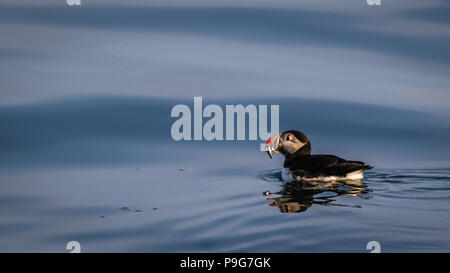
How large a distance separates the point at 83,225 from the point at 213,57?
481 cm

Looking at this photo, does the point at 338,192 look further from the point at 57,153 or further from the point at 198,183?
the point at 57,153

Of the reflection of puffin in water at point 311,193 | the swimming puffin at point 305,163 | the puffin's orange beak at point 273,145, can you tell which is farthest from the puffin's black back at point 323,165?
the puffin's orange beak at point 273,145

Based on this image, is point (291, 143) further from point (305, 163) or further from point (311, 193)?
point (311, 193)

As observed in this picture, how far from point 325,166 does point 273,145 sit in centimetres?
94

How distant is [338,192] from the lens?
666 centimetres

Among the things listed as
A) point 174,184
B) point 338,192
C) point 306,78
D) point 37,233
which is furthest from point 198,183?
point 306,78

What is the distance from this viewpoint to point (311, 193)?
6.68 meters

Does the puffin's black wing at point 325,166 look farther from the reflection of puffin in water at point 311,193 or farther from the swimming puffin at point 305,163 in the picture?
the reflection of puffin in water at point 311,193

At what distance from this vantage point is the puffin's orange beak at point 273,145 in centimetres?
789

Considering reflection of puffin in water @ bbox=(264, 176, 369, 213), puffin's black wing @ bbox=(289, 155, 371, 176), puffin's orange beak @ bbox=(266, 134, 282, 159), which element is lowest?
reflection of puffin in water @ bbox=(264, 176, 369, 213)

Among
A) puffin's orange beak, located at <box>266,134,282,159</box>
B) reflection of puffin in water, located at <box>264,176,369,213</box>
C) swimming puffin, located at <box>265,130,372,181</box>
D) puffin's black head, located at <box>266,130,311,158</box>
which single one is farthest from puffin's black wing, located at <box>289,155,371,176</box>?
puffin's orange beak, located at <box>266,134,282,159</box>

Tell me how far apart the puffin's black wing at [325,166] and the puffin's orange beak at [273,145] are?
0.56 m

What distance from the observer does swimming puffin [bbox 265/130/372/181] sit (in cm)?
712

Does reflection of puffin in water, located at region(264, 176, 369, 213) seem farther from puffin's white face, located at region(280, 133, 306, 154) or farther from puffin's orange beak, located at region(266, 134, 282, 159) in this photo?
puffin's orange beak, located at region(266, 134, 282, 159)
